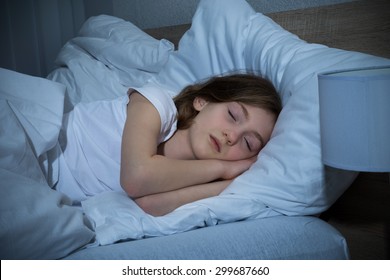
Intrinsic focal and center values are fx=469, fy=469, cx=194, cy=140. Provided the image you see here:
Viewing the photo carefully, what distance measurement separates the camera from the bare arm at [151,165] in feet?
3.97

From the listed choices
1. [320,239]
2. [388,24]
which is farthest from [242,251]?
[388,24]

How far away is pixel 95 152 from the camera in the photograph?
144 cm

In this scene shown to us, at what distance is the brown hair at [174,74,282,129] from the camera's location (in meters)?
1.38

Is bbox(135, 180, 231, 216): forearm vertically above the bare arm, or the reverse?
the bare arm

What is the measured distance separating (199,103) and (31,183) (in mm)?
646

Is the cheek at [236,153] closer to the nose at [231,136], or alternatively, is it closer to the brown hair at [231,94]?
the nose at [231,136]

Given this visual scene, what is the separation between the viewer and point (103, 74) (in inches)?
75.5

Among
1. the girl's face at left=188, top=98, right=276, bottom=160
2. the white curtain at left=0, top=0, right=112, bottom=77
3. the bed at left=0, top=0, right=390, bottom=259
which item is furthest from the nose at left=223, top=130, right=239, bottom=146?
the white curtain at left=0, top=0, right=112, bottom=77

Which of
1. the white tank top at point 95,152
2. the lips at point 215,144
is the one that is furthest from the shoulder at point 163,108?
the lips at point 215,144

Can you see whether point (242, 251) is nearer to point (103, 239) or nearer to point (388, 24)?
point (103, 239)

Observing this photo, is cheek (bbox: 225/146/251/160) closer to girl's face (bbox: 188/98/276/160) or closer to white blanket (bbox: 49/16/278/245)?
girl's face (bbox: 188/98/276/160)

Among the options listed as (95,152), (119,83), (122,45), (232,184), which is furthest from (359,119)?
(122,45)

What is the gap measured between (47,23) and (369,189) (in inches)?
85.7

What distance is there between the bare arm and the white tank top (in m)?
0.09
